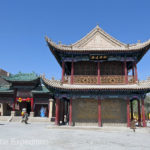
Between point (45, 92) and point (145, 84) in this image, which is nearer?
point (145, 84)

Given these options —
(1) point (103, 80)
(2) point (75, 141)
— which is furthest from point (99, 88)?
(2) point (75, 141)

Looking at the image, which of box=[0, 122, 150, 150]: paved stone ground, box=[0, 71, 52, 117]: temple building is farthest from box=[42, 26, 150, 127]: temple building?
box=[0, 71, 52, 117]: temple building

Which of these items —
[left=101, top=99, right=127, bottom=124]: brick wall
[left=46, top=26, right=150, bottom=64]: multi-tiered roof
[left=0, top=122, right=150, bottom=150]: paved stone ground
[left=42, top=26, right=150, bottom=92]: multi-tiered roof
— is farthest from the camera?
[left=46, top=26, right=150, bottom=64]: multi-tiered roof

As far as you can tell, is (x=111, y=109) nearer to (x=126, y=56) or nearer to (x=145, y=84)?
(x=145, y=84)

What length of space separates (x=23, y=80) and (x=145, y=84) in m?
18.3

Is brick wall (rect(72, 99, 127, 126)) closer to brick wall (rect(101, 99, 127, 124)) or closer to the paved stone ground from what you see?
brick wall (rect(101, 99, 127, 124))

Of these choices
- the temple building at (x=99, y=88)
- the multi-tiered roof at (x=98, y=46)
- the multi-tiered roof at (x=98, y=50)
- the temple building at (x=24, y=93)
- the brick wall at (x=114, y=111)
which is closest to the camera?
the multi-tiered roof at (x=98, y=50)

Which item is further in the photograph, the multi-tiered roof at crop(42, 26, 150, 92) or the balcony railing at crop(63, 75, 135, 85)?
the balcony railing at crop(63, 75, 135, 85)

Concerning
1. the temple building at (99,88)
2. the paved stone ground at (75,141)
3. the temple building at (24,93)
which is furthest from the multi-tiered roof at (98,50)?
the temple building at (24,93)

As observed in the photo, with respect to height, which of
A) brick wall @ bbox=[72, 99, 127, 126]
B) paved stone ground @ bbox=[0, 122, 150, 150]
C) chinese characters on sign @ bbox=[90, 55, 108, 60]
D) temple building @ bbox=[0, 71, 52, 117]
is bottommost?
paved stone ground @ bbox=[0, 122, 150, 150]

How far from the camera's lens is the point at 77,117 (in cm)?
1334

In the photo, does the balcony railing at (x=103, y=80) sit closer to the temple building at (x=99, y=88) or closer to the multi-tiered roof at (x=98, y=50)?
the temple building at (x=99, y=88)

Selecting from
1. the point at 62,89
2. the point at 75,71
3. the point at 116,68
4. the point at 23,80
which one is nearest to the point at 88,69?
the point at 75,71

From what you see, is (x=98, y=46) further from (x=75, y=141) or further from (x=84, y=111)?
(x=75, y=141)
